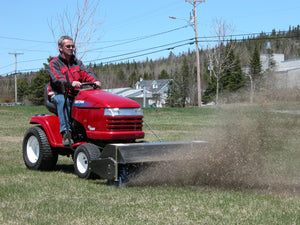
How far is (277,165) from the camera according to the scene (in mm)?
7004

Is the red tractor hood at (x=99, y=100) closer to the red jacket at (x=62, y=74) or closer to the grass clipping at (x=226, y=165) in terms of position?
the red jacket at (x=62, y=74)

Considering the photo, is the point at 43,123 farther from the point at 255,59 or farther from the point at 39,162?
the point at 255,59

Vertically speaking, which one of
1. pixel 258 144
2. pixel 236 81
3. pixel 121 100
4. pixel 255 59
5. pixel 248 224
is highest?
pixel 255 59

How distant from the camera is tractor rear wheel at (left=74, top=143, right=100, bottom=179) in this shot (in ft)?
19.5

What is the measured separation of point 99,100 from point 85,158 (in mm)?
918

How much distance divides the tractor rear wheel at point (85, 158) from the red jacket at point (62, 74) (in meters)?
1.10

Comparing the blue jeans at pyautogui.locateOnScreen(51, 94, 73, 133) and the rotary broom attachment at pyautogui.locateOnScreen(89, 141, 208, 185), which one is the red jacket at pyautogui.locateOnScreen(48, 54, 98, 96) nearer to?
the blue jeans at pyautogui.locateOnScreen(51, 94, 73, 133)

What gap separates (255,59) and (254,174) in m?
55.5

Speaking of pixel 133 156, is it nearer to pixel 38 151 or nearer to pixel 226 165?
pixel 226 165

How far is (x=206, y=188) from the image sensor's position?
549 cm

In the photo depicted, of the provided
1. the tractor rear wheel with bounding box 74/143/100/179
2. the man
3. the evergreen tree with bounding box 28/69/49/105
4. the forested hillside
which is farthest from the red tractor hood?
the evergreen tree with bounding box 28/69/49/105

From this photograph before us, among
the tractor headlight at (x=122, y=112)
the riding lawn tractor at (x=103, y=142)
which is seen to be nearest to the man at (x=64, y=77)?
the riding lawn tractor at (x=103, y=142)

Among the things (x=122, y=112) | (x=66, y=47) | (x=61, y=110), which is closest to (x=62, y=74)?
(x=66, y=47)

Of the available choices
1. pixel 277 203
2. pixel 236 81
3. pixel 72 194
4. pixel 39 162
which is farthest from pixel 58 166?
pixel 236 81
